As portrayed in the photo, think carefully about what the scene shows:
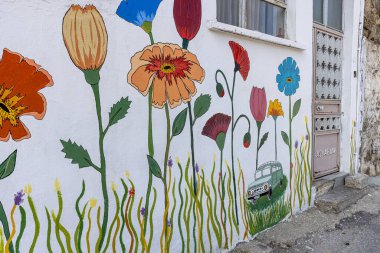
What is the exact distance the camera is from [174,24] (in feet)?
9.65

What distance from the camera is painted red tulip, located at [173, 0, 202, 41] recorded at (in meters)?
2.96

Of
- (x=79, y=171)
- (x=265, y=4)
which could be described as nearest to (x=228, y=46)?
(x=265, y=4)

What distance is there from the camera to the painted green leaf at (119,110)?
2.57 meters

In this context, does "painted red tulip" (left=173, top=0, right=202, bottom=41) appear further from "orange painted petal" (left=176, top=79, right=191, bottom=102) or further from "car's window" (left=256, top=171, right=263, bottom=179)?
"car's window" (left=256, top=171, right=263, bottom=179)

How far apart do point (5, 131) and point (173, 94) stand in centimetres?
128

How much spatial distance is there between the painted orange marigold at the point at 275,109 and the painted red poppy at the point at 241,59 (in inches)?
20.9

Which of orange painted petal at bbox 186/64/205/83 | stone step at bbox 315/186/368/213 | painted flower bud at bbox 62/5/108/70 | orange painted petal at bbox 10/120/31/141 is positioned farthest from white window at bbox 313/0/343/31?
orange painted petal at bbox 10/120/31/141

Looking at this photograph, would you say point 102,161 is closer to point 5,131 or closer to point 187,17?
point 5,131

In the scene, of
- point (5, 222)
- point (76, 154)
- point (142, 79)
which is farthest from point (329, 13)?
point (5, 222)

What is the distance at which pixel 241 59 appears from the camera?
3562 millimetres

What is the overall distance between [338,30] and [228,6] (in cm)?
291

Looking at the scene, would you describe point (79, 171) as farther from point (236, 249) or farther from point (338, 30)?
point (338, 30)

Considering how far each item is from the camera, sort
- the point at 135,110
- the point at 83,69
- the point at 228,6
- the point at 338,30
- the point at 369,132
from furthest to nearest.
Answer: the point at 369,132
the point at 338,30
the point at 228,6
the point at 135,110
the point at 83,69

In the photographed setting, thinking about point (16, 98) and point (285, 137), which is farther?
point (285, 137)
